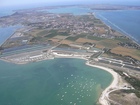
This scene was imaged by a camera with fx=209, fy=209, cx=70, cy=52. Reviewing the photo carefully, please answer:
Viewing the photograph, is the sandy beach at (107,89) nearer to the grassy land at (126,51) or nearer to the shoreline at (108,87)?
the shoreline at (108,87)

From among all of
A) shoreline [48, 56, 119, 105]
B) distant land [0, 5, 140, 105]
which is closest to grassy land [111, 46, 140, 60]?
distant land [0, 5, 140, 105]

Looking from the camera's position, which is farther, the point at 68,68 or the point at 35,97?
the point at 68,68

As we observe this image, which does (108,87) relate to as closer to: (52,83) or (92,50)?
(52,83)

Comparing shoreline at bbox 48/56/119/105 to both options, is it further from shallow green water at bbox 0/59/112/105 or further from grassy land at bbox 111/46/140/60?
grassy land at bbox 111/46/140/60

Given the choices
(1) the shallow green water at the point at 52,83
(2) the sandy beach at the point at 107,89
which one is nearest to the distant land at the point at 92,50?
(2) the sandy beach at the point at 107,89

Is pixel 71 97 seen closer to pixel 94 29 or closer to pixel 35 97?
pixel 35 97

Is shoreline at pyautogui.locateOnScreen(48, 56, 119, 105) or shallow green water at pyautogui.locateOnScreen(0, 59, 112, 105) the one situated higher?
shoreline at pyautogui.locateOnScreen(48, 56, 119, 105)

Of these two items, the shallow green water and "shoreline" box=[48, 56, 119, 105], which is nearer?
"shoreline" box=[48, 56, 119, 105]

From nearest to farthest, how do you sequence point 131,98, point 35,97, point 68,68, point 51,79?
1. point 131,98
2. point 35,97
3. point 51,79
4. point 68,68

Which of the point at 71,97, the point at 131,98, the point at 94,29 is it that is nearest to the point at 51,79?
the point at 71,97
